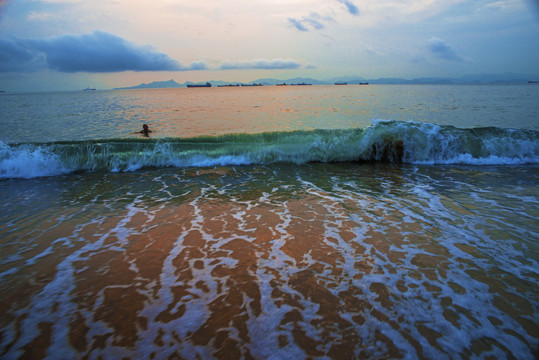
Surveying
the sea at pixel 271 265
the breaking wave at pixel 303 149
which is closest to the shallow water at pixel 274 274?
the sea at pixel 271 265

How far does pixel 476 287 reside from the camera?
344cm

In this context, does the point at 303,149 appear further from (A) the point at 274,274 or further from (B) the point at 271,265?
(A) the point at 274,274

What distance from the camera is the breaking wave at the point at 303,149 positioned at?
35.3ft

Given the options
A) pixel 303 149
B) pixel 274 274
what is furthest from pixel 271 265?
pixel 303 149

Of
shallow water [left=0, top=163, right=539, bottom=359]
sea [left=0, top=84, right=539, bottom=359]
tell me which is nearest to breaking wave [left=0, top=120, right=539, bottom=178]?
sea [left=0, top=84, right=539, bottom=359]

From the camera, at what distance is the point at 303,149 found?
1206cm

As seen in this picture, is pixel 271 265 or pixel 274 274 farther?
pixel 271 265

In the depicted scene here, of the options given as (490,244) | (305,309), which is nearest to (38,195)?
(305,309)

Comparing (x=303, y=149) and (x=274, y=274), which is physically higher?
(x=303, y=149)

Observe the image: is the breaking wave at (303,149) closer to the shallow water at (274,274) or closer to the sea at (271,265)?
the sea at (271,265)

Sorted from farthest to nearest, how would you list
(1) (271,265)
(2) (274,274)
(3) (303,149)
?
(3) (303,149), (1) (271,265), (2) (274,274)

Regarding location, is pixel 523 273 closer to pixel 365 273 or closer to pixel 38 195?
pixel 365 273

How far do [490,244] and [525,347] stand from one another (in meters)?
2.29

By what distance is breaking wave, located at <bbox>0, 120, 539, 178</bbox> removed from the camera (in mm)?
10758
